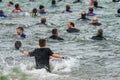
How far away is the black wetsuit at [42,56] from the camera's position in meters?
12.1

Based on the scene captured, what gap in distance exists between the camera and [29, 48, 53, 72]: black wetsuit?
1205 centimetres

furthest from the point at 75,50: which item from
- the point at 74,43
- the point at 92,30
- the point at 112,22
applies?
the point at 112,22

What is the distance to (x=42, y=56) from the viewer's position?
39.7 ft

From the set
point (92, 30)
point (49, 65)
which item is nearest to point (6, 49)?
point (49, 65)

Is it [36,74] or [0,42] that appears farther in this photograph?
[0,42]

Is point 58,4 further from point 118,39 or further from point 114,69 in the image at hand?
point 114,69

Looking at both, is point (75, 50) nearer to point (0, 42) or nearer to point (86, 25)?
point (0, 42)

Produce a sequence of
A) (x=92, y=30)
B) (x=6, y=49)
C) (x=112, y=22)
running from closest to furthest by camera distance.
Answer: (x=6, y=49)
(x=92, y=30)
(x=112, y=22)

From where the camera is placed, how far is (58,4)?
33406 mm

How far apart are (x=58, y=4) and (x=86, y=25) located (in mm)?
10641

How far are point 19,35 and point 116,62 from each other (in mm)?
6285

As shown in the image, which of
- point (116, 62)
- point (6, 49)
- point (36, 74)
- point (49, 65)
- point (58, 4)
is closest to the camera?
point (36, 74)

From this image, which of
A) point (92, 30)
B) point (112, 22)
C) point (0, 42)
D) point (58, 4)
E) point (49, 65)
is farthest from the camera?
point (58, 4)

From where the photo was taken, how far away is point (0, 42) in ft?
60.1
